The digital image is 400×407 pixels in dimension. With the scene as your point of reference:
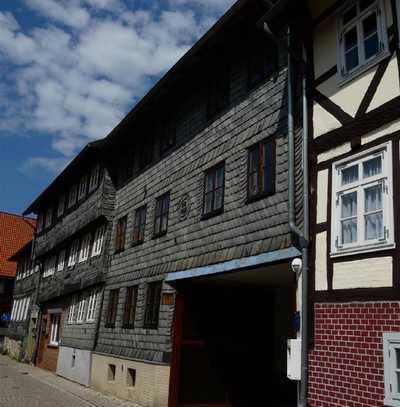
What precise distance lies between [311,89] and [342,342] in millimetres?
4278

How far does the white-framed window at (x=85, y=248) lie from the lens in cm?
2039

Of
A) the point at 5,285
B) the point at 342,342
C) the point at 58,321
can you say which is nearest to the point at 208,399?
the point at 342,342

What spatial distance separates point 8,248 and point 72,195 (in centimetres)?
2311

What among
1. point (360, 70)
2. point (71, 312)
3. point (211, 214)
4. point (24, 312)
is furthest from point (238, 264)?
point (24, 312)

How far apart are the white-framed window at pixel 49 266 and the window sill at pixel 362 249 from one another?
20414 millimetres

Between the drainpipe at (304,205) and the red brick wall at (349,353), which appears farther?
the drainpipe at (304,205)

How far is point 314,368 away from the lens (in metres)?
7.63

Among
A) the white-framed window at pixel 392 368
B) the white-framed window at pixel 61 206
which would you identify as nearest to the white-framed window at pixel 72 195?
the white-framed window at pixel 61 206

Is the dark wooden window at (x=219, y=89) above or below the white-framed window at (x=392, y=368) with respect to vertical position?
above

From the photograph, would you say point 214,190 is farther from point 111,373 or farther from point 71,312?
point 71,312

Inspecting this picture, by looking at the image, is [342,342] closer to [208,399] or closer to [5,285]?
[208,399]

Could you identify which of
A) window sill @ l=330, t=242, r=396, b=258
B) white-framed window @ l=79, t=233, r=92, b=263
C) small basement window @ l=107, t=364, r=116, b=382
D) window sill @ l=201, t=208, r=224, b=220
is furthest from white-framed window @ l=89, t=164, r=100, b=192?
window sill @ l=330, t=242, r=396, b=258

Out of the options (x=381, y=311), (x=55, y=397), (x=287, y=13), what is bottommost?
(x=55, y=397)

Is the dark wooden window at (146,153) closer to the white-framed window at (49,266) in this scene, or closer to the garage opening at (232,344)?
the garage opening at (232,344)
